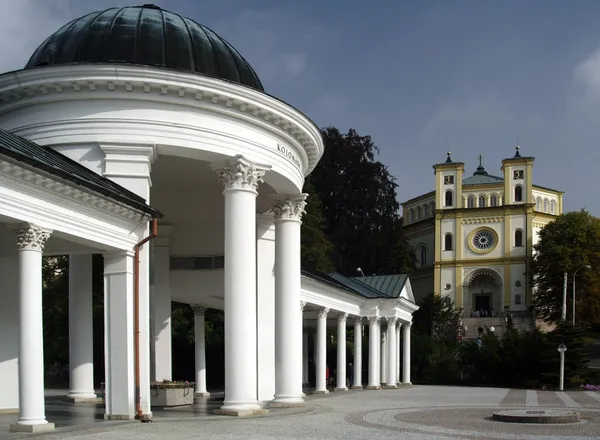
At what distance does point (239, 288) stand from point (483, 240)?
8480 cm

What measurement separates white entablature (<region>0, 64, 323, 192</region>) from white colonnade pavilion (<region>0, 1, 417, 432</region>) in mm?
36

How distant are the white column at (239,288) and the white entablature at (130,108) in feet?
2.57

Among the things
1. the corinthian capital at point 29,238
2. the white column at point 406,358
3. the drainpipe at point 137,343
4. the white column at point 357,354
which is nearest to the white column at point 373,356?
the white column at point 357,354

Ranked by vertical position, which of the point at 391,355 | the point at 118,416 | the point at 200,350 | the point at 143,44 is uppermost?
the point at 143,44

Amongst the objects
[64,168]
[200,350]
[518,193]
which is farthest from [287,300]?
[518,193]

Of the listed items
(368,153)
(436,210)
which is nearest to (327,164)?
(368,153)

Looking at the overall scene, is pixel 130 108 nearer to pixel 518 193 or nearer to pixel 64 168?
pixel 64 168

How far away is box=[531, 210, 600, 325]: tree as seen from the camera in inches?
3561

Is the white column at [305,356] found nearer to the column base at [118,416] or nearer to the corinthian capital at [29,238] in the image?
the column base at [118,416]

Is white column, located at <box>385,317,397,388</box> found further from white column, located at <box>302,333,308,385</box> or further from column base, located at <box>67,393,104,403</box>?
column base, located at <box>67,393,104,403</box>

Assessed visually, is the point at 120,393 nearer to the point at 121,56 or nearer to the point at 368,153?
the point at 121,56

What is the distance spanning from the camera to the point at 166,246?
33.1 meters

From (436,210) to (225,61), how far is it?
270ft

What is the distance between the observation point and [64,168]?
18.8m
